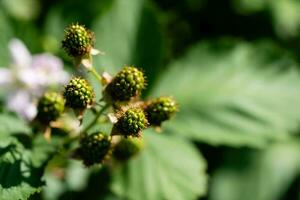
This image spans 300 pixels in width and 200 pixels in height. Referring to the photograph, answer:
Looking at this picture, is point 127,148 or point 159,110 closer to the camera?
point 159,110

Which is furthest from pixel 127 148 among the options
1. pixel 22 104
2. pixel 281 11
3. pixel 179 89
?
pixel 281 11

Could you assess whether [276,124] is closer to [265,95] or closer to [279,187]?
[265,95]

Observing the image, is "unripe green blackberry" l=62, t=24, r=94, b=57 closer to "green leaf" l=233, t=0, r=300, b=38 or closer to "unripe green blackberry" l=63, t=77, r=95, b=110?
"unripe green blackberry" l=63, t=77, r=95, b=110

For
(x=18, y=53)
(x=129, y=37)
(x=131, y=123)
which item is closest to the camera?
(x=131, y=123)

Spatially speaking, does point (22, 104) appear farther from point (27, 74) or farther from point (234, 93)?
point (234, 93)

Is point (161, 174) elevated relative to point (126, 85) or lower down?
elevated

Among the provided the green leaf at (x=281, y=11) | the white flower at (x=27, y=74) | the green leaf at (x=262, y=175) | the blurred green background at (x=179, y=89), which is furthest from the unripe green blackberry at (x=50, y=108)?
the green leaf at (x=281, y=11)

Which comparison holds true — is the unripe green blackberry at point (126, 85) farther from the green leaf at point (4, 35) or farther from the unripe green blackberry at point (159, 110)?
the green leaf at point (4, 35)
